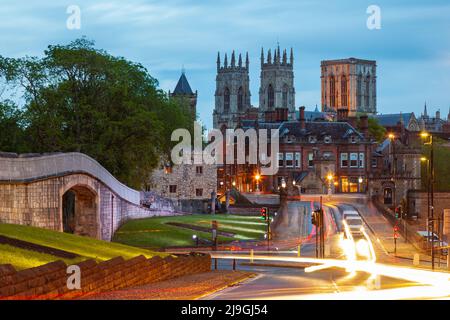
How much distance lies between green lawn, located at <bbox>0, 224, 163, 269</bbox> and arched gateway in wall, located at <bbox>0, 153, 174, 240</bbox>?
6.03 metres

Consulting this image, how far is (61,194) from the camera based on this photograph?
5409 centimetres

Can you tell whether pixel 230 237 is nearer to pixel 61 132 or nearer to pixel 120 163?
pixel 120 163

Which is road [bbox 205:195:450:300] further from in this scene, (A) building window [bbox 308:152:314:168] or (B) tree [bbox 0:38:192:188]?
(A) building window [bbox 308:152:314:168]

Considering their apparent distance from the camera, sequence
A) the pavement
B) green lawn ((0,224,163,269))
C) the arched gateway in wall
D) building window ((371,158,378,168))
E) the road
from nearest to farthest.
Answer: the pavement
the road
green lawn ((0,224,163,269))
the arched gateway in wall
building window ((371,158,378,168))

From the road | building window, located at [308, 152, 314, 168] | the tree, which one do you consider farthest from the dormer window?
the road

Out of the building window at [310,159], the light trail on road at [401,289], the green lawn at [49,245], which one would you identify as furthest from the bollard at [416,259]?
the building window at [310,159]

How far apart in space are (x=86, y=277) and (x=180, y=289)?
5073 millimetres

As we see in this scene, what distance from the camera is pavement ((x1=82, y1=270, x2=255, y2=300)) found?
28000mm

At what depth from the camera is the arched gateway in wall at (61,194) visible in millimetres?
48000

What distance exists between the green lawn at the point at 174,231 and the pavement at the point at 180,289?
2758cm

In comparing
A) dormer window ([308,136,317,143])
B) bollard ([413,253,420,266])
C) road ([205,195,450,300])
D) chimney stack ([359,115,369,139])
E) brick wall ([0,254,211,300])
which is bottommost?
bollard ([413,253,420,266])

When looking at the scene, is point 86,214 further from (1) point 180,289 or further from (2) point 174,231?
(1) point 180,289
